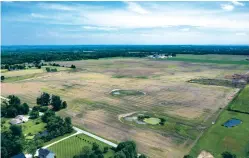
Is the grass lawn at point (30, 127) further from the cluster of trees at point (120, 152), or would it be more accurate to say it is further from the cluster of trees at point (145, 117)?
the cluster of trees at point (145, 117)

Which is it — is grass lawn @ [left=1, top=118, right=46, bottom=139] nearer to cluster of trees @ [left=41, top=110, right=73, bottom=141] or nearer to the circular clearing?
cluster of trees @ [left=41, top=110, right=73, bottom=141]

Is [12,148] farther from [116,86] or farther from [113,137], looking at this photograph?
[116,86]

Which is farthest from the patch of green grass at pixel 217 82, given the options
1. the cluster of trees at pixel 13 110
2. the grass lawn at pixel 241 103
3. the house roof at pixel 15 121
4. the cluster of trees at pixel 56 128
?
the house roof at pixel 15 121

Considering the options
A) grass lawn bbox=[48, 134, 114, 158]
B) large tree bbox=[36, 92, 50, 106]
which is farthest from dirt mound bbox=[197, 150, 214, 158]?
large tree bbox=[36, 92, 50, 106]

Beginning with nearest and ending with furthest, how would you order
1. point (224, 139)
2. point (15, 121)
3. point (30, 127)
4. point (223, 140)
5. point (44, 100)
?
point (223, 140), point (224, 139), point (30, 127), point (15, 121), point (44, 100)

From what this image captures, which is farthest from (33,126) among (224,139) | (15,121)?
(224,139)

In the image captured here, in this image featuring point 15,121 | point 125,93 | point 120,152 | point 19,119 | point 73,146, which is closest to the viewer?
point 120,152

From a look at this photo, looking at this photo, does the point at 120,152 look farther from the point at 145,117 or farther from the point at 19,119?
the point at 19,119

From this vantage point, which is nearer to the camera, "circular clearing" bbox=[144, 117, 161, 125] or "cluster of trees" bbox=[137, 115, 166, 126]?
"cluster of trees" bbox=[137, 115, 166, 126]
